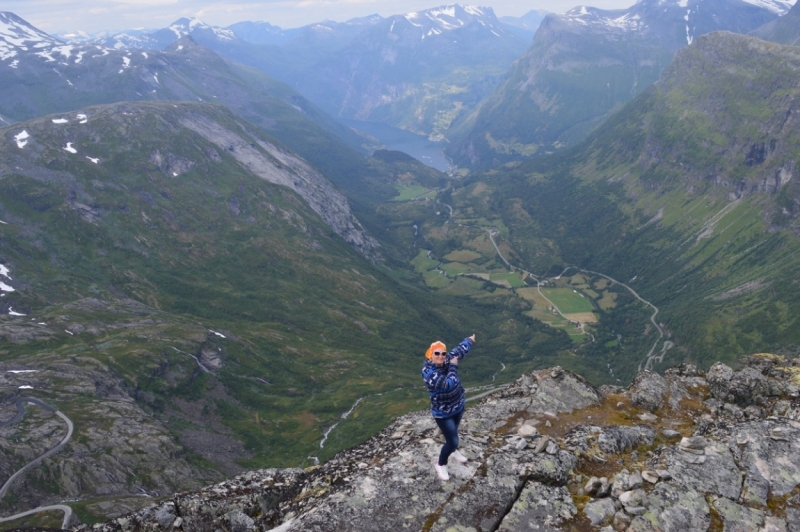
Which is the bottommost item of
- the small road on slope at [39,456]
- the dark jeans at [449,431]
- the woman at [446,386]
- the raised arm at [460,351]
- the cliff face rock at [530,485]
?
the small road on slope at [39,456]

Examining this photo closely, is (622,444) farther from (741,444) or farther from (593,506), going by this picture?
(593,506)

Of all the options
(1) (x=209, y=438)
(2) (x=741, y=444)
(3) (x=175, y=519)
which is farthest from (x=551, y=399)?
(1) (x=209, y=438)

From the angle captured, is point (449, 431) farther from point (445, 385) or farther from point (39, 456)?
point (39, 456)

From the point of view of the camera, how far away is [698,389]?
172ft

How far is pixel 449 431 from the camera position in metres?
27.0

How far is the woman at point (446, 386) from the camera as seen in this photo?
25578 millimetres

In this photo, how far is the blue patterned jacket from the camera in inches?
1010

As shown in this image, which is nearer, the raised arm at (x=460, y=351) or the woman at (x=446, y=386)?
the woman at (x=446, y=386)

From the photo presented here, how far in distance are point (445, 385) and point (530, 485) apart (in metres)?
8.23

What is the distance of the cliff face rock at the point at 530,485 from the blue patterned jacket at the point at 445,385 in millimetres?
4622

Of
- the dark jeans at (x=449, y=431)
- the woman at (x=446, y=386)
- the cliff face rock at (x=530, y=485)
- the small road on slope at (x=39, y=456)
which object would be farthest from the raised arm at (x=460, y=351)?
the small road on slope at (x=39, y=456)

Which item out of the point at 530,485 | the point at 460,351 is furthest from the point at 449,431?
the point at 530,485

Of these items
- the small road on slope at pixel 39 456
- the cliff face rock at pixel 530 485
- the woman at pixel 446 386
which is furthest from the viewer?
the small road on slope at pixel 39 456

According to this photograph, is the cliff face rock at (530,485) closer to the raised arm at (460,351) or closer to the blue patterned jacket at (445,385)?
the blue patterned jacket at (445,385)
